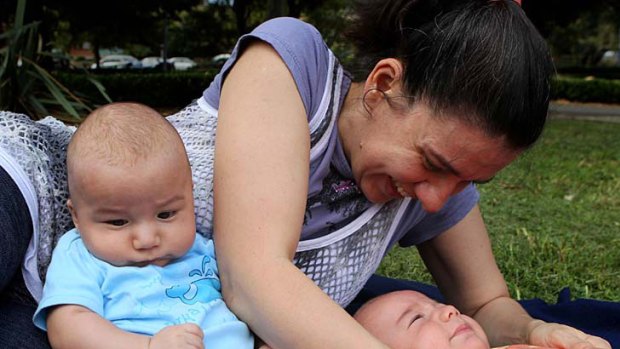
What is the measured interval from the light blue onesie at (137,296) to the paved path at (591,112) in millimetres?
10806

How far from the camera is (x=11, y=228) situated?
1547mm

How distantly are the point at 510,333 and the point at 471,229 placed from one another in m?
0.32

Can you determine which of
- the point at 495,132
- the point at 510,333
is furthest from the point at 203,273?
the point at 510,333

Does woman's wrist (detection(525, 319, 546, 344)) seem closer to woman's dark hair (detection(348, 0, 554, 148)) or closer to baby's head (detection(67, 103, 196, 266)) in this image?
woman's dark hair (detection(348, 0, 554, 148))

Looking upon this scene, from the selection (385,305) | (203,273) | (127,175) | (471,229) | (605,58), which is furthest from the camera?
(605,58)

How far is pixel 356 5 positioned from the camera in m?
2.05

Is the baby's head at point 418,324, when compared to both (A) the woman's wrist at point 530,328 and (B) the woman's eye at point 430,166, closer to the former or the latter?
(A) the woman's wrist at point 530,328

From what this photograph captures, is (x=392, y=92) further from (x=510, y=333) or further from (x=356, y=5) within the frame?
(x=510, y=333)

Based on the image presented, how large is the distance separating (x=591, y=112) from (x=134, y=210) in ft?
46.0

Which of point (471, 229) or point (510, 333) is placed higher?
point (471, 229)

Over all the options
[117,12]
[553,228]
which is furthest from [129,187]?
[117,12]

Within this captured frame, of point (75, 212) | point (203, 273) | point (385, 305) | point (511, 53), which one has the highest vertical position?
point (511, 53)

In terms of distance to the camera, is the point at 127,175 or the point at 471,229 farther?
the point at 471,229

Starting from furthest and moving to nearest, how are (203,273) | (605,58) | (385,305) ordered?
(605,58) → (385,305) → (203,273)
